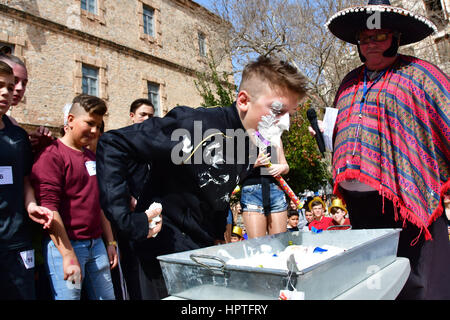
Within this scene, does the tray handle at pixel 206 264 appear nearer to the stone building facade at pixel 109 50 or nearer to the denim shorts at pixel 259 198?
the denim shorts at pixel 259 198

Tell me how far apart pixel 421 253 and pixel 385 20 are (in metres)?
1.44

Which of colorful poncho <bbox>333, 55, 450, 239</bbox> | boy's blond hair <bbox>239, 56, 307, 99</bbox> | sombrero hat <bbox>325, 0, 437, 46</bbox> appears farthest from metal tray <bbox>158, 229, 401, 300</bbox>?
sombrero hat <bbox>325, 0, 437, 46</bbox>

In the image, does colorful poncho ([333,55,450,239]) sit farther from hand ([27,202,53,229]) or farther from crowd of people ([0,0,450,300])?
hand ([27,202,53,229])

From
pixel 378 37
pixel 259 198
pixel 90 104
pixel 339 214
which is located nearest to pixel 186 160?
pixel 90 104

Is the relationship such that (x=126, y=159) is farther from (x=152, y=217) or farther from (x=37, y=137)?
(x=37, y=137)

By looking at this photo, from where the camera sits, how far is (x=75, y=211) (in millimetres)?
2314

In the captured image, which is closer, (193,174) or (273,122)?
(193,174)

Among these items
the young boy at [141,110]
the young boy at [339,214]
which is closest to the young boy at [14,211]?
the young boy at [141,110]

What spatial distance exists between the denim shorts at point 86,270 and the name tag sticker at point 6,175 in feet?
1.40

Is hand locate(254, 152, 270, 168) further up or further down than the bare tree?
further down

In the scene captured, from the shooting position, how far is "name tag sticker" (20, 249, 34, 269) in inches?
77.0

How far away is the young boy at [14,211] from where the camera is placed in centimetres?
187
